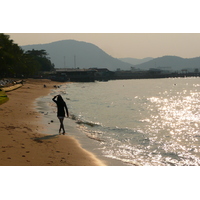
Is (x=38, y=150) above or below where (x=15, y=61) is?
below

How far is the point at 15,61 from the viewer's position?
8319 centimetres

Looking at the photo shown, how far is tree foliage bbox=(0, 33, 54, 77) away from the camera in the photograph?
180 ft

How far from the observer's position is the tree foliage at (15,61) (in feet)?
180

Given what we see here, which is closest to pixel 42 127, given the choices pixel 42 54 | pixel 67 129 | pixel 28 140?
pixel 67 129

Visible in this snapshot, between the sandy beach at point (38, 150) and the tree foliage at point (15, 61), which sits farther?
the tree foliage at point (15, 61)

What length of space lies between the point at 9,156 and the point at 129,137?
10105 millimetres

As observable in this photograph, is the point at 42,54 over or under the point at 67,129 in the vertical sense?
over

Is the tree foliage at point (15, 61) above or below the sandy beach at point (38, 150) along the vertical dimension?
above

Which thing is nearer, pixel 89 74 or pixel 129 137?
pixel 129 137

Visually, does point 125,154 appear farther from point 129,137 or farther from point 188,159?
point 129,137

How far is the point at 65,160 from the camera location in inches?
492

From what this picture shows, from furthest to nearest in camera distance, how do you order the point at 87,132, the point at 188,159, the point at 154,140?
the point at 87,132, the point at 154,140, the point at 188,159

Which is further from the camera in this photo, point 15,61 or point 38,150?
point 15,61

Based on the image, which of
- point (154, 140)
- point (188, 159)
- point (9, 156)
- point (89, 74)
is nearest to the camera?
point (9, 156)
